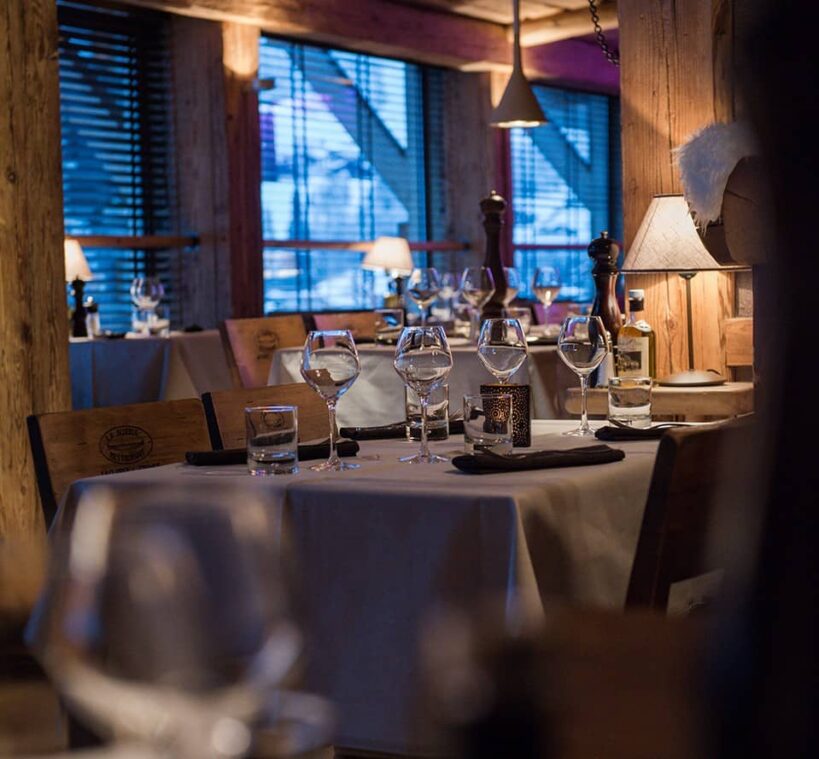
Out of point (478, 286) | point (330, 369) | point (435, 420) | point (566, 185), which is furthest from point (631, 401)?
point (566, 185)

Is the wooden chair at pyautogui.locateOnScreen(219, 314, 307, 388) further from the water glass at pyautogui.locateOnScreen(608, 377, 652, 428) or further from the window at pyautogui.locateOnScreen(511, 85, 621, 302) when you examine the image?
the window at pyautogui.locateOnScreen(511, 85, 621, 302)

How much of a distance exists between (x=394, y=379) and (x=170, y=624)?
3920 millimetres

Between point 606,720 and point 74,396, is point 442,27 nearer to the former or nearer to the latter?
point 74,396

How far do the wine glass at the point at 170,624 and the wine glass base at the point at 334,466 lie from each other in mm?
1127

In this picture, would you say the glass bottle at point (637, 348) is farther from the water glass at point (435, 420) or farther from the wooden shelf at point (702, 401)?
the water glass at point (435, 420)

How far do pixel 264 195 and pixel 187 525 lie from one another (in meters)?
8.10

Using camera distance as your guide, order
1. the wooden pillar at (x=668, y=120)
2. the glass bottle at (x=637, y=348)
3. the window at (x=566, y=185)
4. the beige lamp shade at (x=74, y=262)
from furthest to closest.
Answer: the window at (x=566, y=185)
the beige lamp shade at (x=74, y=262)
the wooden pillar at (x=668, y=120)
the glass bottle at (x=637, y=348)

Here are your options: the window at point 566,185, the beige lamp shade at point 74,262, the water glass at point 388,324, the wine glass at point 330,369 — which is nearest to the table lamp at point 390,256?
the water glass at point 388,324

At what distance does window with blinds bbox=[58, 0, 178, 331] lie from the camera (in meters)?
7.73

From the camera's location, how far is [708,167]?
316 centimetres

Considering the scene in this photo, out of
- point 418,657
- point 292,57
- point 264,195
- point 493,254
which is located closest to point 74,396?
point 493,254

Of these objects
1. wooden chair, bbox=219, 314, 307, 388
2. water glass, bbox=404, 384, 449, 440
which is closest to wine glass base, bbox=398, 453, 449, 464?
water glass, bbox=404, 384, 449, 440

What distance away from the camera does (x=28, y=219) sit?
393 cm

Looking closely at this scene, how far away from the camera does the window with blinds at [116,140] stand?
773 cm
